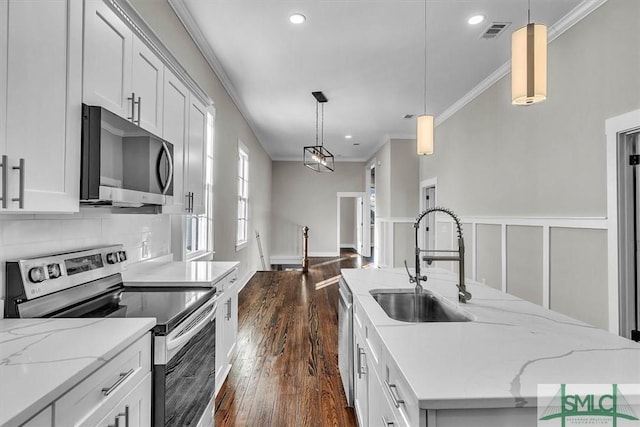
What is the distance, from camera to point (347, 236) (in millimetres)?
13430

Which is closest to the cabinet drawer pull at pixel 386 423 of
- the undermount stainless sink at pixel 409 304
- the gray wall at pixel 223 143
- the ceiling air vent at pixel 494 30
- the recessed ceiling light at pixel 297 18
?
the undermount stainless sink at pixel 409 304

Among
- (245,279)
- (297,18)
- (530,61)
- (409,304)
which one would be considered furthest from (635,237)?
(245,279)

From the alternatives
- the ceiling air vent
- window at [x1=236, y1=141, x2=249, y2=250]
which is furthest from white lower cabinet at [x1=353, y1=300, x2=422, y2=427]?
window at [x1=236, y1=141, x2=249, y2=250]

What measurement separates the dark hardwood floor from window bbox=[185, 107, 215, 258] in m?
1.04

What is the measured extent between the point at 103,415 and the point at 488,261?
15.0ft

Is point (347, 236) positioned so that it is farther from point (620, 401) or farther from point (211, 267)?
point (620, 401)

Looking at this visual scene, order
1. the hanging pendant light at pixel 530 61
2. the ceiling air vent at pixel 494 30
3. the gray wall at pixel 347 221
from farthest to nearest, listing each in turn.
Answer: the gray wall at pixel 347 221, the ceiling air vent at pixel 494 30, the hanging pendant light at pixel 530 61

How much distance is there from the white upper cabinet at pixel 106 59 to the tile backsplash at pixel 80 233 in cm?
59

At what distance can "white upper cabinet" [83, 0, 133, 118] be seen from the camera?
150cm

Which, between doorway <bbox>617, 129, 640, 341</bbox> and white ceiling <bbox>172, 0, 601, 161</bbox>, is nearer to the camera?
doorway <bbox>617, 129, 640, 341</bbox>

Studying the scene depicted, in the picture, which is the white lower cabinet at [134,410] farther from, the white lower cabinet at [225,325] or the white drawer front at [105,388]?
the white lower cabinet at [225,325]

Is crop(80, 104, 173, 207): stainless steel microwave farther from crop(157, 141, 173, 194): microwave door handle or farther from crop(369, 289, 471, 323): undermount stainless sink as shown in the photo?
crop(369, 289, 471, 323): undermount stainless sink

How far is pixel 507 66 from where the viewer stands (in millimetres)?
4098

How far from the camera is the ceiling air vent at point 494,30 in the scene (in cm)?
325
